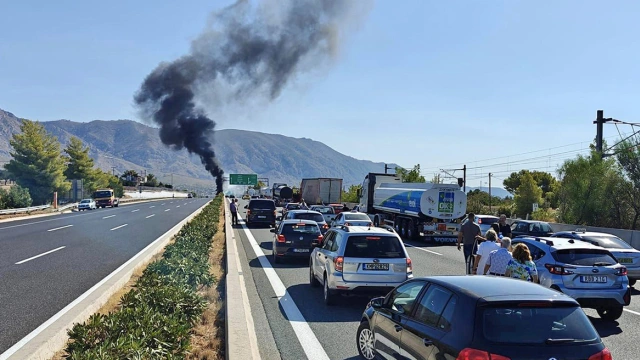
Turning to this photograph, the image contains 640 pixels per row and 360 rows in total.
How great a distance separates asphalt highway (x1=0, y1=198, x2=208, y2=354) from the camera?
976 cm

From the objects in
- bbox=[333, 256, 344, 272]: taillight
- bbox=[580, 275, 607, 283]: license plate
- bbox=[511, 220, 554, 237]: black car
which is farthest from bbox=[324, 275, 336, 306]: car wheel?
bbox=[511, 220, 554, 237]: black car

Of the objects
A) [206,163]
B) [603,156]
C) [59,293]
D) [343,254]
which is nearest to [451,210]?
[603,156]

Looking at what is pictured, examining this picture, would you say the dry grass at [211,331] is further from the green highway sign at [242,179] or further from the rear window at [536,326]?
the green highway sign at [242,179]

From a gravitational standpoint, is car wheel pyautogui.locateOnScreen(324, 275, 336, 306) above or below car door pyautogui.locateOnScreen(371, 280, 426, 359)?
below

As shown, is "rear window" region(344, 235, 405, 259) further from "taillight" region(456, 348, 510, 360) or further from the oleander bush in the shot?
"taillight" region(456, 348, 510, 360)

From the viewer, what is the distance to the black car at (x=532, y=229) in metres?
25.9

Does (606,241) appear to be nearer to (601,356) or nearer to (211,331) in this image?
(211,331)

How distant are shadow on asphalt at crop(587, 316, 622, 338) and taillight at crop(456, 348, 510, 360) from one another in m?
5.38

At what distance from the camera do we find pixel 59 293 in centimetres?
1163

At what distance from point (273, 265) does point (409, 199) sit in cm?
1443

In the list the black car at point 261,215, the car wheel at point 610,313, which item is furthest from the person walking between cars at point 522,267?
the black car at point 261,215

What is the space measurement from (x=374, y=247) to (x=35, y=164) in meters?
61.3

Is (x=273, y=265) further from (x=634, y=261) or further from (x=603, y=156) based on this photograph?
(x=603, y=156)

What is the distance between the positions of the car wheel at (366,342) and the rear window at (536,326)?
7.34 ft
